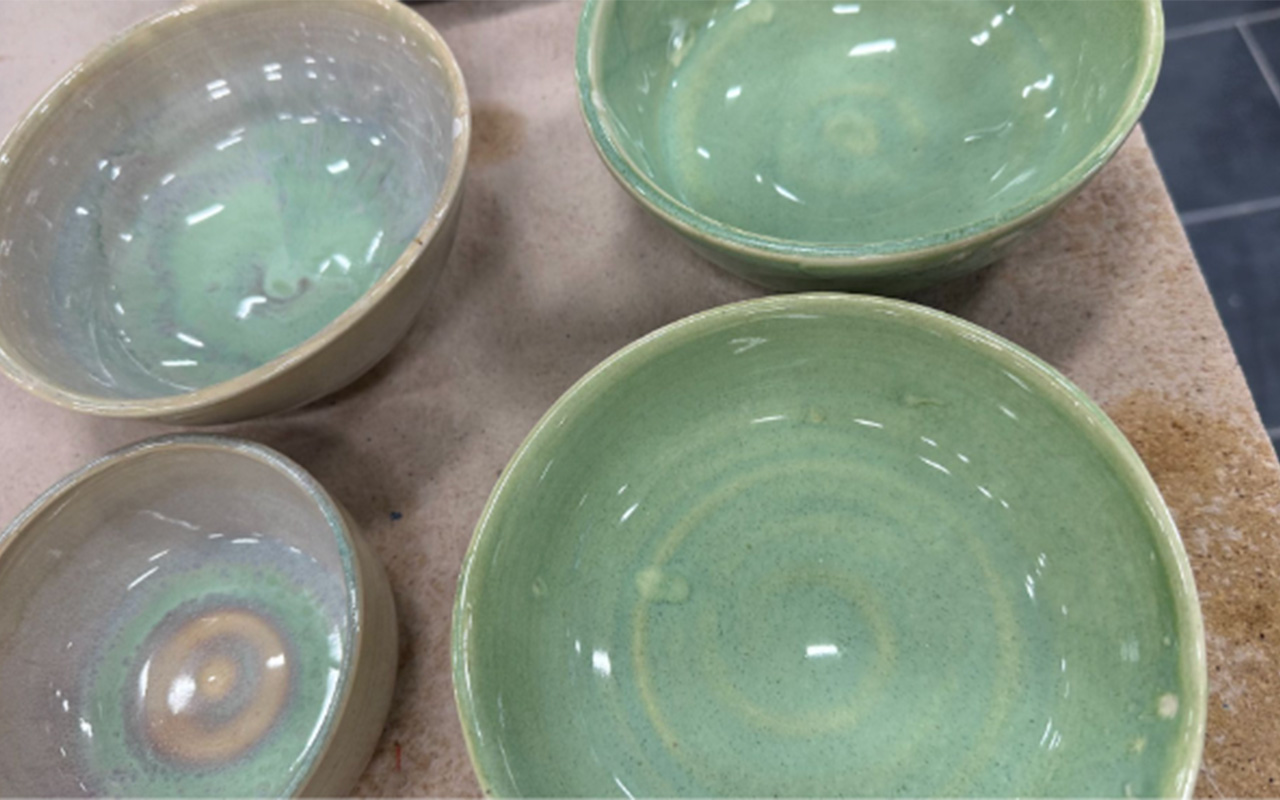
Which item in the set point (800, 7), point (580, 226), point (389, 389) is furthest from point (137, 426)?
point (800, 7)

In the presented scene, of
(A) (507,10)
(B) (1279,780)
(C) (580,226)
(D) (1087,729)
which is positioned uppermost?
(A) (507,10)

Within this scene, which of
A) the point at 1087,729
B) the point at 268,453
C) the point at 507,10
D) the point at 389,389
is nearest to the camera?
the point at 1087,729

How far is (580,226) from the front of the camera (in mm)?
1164

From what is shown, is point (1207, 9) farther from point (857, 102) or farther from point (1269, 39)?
point (857, 102)

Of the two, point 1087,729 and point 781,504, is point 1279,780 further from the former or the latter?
point 781,504

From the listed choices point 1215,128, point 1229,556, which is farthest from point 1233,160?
point 1229,556

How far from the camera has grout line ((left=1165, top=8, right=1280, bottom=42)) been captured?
1.74 m

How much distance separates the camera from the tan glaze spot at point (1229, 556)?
80cm

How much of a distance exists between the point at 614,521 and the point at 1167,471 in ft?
1.76

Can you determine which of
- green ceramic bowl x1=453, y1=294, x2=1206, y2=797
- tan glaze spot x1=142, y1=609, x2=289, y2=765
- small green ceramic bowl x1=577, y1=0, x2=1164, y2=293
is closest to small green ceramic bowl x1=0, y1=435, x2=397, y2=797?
tan glaze spot x1=142, y1=609, x2=289, y2=765

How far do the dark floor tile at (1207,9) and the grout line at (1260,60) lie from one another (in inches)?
1.8

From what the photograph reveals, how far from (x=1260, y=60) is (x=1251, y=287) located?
463mm

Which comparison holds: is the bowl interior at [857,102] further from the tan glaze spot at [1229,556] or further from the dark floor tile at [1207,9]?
the dark floor tile at [1207,9]

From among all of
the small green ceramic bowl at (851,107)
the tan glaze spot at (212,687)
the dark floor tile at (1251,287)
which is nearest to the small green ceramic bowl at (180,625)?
the tan glaze spot at (212,687)
